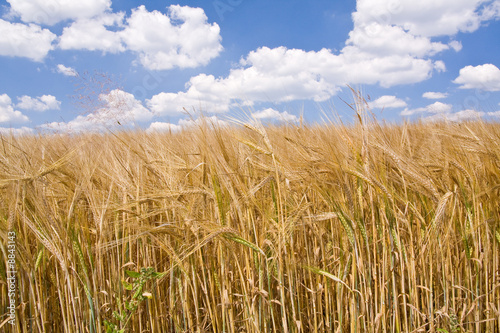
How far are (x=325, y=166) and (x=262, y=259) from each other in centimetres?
50

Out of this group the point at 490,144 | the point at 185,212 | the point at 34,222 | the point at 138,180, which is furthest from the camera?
the point at 490,144

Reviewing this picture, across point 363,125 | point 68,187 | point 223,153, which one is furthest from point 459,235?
point 68,187

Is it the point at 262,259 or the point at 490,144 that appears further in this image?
the point at 490,144

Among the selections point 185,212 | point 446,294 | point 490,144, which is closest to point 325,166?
point 185,212

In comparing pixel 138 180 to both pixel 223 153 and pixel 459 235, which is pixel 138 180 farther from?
pixel 459 235

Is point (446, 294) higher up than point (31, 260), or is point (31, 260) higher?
point (31, 260)

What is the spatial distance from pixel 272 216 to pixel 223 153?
0.35 metres

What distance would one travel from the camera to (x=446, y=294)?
182cm

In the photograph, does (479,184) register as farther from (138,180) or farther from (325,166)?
(138,180)

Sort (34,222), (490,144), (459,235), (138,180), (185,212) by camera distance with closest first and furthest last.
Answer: (185,212), (34,222), (138,180), (459,235), (490,144)

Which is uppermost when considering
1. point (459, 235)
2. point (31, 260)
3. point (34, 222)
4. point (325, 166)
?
point (325, 166)

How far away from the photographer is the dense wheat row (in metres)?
1.60

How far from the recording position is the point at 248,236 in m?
1.63

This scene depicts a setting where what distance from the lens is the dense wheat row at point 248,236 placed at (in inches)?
63.0
